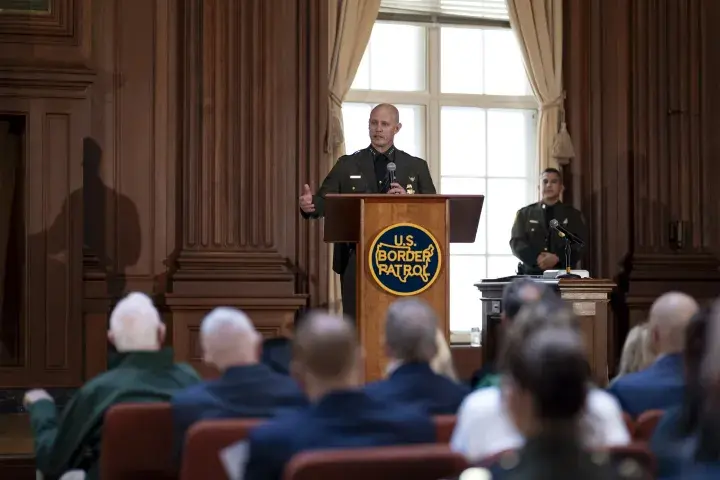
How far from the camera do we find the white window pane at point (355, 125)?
7582mm

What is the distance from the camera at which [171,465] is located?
9.03 feet

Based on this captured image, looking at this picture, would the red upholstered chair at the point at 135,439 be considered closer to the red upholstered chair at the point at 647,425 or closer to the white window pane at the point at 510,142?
the red upholstered chair at the point at 647,425

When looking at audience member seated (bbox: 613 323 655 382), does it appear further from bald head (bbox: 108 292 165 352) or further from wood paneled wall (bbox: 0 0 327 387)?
wood paneled wall (bbox: 0 0 327 387)

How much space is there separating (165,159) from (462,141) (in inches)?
90.4

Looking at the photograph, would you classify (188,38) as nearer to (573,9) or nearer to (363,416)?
(573,9)

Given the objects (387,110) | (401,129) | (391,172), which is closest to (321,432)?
(391,172)

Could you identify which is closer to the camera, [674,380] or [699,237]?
[674,380]

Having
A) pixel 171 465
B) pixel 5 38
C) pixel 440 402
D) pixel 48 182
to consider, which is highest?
pixel 5 38

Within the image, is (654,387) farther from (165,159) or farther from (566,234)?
(165,159)

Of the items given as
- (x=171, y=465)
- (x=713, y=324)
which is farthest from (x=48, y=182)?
(x=713, y=324)

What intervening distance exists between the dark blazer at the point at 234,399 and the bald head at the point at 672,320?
1033 millimetres

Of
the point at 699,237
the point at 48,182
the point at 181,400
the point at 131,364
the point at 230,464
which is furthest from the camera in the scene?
the point at 699,237

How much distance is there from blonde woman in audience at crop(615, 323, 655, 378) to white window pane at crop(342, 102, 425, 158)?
450 cm

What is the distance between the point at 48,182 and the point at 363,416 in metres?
4.70
